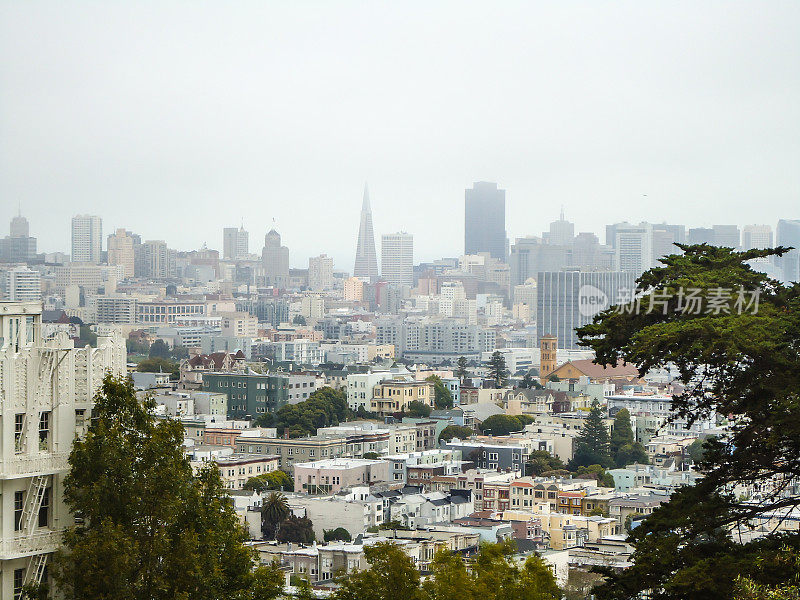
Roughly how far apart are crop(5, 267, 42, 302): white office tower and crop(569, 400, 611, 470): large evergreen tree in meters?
54.0

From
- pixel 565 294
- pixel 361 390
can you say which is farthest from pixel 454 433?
pixel 565 294

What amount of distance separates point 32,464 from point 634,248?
4591 inches

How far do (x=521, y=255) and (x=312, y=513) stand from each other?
10824 centimetres

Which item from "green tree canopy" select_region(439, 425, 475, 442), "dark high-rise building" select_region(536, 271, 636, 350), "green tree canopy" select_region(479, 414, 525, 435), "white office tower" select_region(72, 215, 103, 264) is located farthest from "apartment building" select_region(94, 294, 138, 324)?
"green tree canopy" select_region(439, 425, 475, 442)

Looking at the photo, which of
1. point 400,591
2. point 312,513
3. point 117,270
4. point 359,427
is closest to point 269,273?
point 117,270

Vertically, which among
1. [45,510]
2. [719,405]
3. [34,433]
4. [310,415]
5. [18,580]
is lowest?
[310,415]

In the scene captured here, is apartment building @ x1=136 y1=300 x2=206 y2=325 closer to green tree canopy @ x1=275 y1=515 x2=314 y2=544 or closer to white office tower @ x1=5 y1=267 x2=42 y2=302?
white office tower @ x1=5 y1=267 x2=42 y2=302

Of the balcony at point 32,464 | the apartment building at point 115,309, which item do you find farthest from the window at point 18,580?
the apartment building at point 115,309

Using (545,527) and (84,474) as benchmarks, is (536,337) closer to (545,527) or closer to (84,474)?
(545,527)

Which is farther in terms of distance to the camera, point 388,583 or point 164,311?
point 164,311

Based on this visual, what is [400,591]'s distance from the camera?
27.3ft

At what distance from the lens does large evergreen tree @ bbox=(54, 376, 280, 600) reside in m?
7.04

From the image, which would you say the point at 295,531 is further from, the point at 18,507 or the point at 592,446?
the point at 18,507

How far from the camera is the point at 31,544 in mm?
7309
